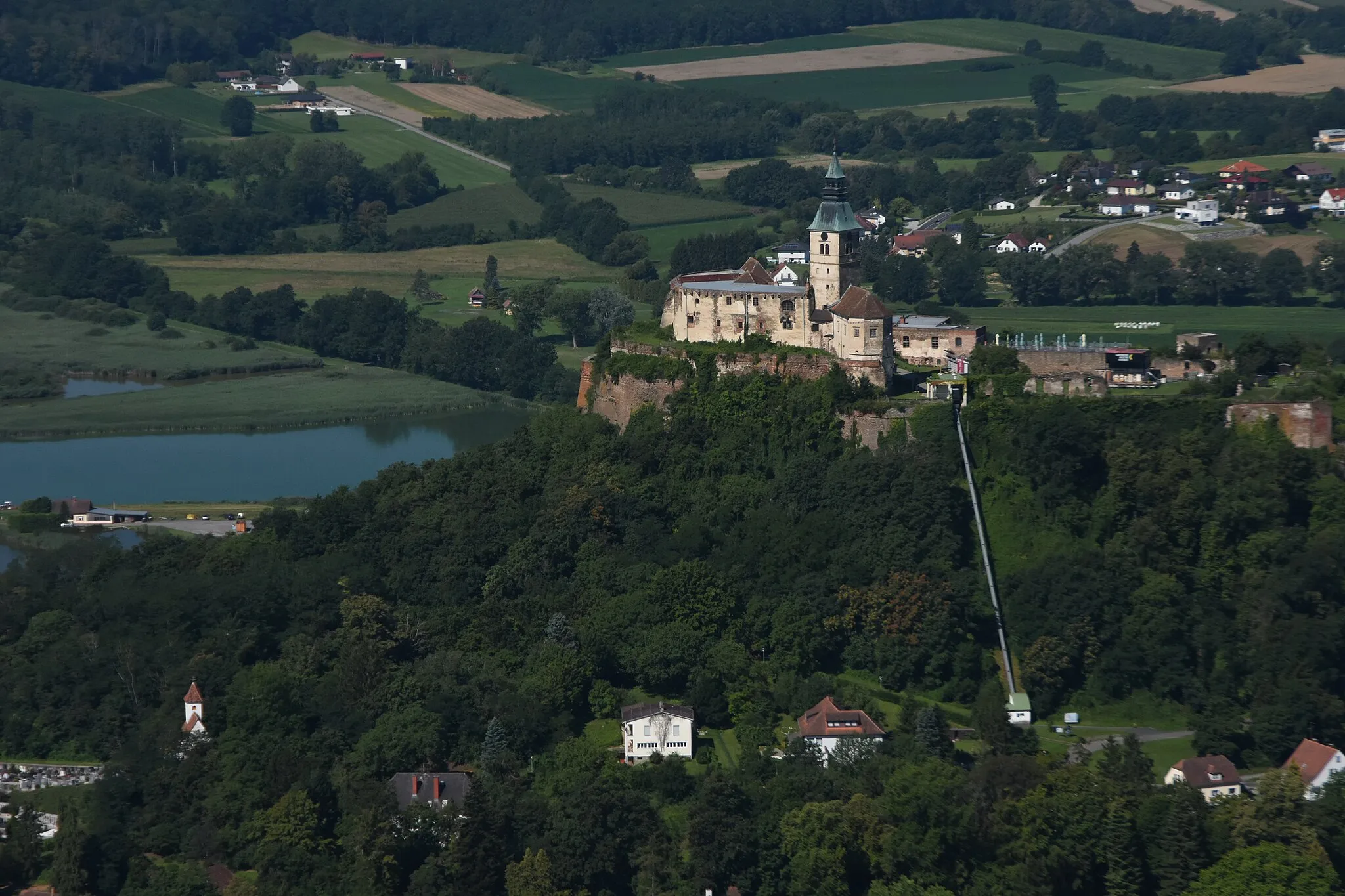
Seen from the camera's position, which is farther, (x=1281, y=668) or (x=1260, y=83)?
(x=1260, y=83)

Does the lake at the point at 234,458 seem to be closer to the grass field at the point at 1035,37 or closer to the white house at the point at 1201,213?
the white house at the point at 1201,213

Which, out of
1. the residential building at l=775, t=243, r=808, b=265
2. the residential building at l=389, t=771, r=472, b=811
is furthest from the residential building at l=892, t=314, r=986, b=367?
the residential building at l=775, t=243, r=808, b=265

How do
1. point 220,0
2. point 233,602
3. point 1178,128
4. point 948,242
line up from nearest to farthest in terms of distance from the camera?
point 233,602 < point 948,242 < point 1178,128 < point 220,0

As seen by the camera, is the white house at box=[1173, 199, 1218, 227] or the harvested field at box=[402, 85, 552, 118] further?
the harvested field at box=[402, 85, 552, 118]

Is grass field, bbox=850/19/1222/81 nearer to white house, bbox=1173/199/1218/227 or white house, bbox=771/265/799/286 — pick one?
white house, bbox=1173/199/1218/227

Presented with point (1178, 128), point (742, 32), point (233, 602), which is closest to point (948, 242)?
point (1178, 128)

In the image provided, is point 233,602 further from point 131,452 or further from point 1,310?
point 1,310

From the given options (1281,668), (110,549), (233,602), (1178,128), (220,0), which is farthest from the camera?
(220,0)
